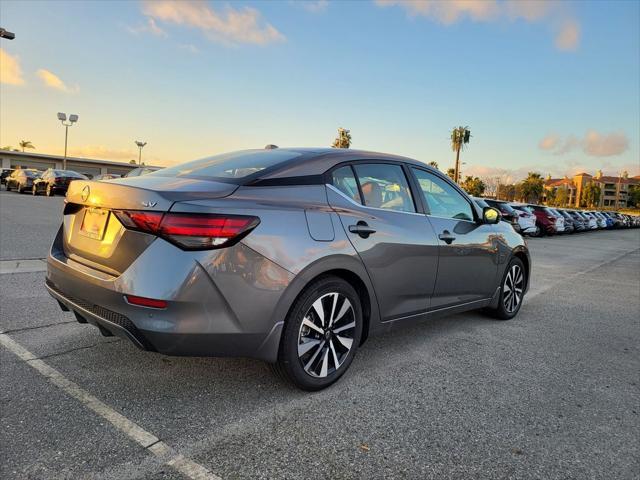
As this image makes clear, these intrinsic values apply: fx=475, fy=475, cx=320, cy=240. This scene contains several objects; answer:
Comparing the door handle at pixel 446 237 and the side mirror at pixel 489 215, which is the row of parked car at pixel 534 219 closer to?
the side mirror at pixel 489 215

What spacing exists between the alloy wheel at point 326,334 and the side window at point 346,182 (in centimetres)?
73

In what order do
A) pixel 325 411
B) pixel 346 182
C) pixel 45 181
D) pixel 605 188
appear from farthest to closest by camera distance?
pixel 605 188
pixel 45 181
pixel 346 182
pixel 325 411

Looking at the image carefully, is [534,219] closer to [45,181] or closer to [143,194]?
[143,194]

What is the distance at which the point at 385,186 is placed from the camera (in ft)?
12.2

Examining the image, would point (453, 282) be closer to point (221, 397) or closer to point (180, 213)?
point (221, 397)

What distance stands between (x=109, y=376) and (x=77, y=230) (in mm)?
990

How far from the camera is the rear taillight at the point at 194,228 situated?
2.52m

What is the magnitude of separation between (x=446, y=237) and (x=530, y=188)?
130107mm

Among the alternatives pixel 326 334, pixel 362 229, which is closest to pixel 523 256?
pixel 362 229

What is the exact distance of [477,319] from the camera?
5309 mm

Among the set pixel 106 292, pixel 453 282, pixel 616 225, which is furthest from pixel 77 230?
pixel 616 225

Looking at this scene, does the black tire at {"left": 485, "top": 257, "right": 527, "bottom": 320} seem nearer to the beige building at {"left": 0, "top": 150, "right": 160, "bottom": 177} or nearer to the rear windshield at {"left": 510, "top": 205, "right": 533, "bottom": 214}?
the rear windshield at {"left": 510, "top": 205, "right": 533, "bottom": 214}

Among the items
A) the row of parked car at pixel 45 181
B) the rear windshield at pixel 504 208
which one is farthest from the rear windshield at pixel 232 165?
the row of parked car at pixel 45 181

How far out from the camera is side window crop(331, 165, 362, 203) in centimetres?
332
